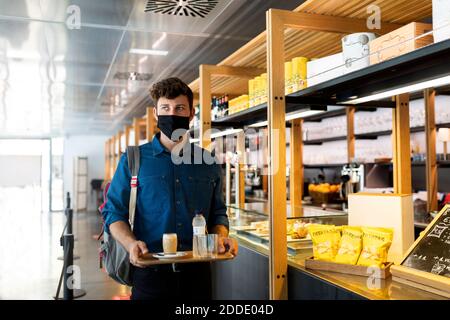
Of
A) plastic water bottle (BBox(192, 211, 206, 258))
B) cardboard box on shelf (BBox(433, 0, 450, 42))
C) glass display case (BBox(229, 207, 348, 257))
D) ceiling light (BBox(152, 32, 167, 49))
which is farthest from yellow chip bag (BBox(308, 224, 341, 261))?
ceiling light (BBox(152, 32, 167, 49))

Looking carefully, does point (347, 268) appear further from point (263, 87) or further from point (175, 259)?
point (263, 87)

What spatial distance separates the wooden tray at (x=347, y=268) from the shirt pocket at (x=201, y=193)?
0.66 meters

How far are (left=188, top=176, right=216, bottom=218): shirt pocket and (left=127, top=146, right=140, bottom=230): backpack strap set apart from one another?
259mm

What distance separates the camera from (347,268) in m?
2.14

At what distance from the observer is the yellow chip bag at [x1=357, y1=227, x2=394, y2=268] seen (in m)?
2.05

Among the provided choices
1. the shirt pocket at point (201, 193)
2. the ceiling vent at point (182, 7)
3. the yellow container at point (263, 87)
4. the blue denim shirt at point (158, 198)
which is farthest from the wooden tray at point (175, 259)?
the ceiling vent at point (182, 7)

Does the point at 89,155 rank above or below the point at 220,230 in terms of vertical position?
above

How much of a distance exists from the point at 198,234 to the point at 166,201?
23 cm

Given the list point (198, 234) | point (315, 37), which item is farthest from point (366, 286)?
point (315, 37)

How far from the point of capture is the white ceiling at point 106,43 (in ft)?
12.7

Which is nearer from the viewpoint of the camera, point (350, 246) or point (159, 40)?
point (350, 246)

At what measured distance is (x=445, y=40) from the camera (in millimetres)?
1534

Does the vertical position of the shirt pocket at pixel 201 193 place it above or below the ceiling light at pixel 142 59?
below

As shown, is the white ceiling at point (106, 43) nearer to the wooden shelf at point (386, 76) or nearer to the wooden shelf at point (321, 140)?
the wooden shelf at point (386, 76)
